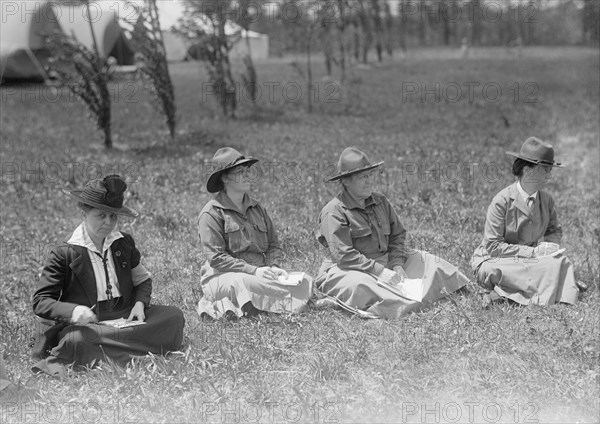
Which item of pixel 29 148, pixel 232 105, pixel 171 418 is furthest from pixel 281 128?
pixel 171 418

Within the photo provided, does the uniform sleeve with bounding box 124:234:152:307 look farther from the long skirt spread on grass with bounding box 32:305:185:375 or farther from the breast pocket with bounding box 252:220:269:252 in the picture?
the breast pocket with bounding box 252:220:269:252

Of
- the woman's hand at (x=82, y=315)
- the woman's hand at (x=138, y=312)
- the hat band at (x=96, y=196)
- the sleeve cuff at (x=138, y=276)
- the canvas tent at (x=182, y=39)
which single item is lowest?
the woman's hand at (x=138, y=312)

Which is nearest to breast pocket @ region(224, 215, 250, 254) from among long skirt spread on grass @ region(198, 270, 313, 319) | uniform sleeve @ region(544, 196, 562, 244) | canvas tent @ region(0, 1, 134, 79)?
long skirt spread on grass @ region(198, 270, 313, 319)

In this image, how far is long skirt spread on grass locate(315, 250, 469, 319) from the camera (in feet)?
18.1

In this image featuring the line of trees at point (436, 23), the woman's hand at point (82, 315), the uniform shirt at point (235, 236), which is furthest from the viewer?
the line of trees at point (436, 23)

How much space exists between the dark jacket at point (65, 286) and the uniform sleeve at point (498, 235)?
2.89 meters

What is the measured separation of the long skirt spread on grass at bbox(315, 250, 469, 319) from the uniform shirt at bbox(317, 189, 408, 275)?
0.07 metres

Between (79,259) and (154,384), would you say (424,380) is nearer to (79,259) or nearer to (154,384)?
→ (154,384)

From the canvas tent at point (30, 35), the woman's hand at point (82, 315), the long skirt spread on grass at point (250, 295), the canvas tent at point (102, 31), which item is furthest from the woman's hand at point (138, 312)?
the canvas tent at point (102, 31)

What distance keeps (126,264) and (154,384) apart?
2.87 feet

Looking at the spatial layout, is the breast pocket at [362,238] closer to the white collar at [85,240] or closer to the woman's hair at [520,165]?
the woman's hair at [520,165]

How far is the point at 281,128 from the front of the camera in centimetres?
1462

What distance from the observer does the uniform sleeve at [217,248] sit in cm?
559

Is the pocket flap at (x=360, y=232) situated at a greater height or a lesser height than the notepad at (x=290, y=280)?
greater
